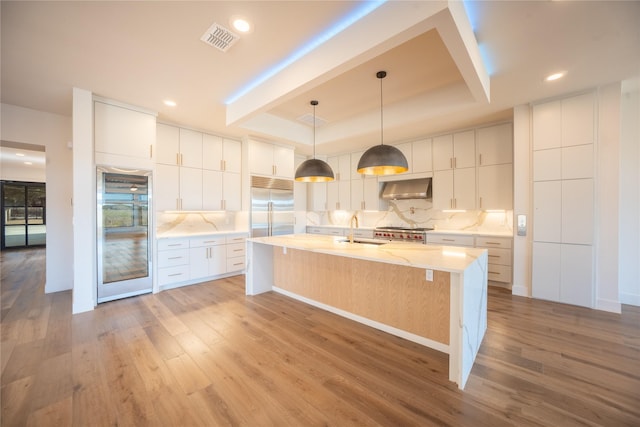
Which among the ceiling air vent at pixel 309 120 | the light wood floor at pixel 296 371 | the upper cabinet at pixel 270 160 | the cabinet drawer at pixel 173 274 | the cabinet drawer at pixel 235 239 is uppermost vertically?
the ceiling air vent at pixel 309 120

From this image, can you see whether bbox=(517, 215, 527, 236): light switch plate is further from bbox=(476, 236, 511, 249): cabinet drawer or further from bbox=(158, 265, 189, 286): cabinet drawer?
bbox=(158, 265, 189, 286): cabinet drawer

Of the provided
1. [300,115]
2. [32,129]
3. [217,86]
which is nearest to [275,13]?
[217,86]

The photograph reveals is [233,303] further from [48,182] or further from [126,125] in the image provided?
[48,182]

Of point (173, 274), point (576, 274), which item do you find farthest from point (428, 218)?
point (173, 274)

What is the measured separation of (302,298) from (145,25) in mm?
3423

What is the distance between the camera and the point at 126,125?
12.2 ft

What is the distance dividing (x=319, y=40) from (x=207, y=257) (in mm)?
3844

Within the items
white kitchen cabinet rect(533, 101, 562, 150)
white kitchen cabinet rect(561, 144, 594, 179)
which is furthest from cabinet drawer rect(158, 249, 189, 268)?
white kitchen cabinet rect(561, 144, 594, 179)

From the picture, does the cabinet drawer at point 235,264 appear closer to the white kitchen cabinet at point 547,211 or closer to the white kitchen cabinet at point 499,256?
the white kitchen cabinet at point 499,256

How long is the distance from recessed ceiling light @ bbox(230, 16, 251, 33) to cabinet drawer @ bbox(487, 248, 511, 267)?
4589 millimetres

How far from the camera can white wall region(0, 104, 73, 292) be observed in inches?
155

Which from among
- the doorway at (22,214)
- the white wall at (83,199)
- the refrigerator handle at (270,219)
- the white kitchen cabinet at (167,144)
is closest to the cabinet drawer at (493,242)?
the refrigerator handle at (270,219)

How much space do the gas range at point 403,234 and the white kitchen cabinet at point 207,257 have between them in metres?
3.16

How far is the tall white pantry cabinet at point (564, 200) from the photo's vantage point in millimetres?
3316
